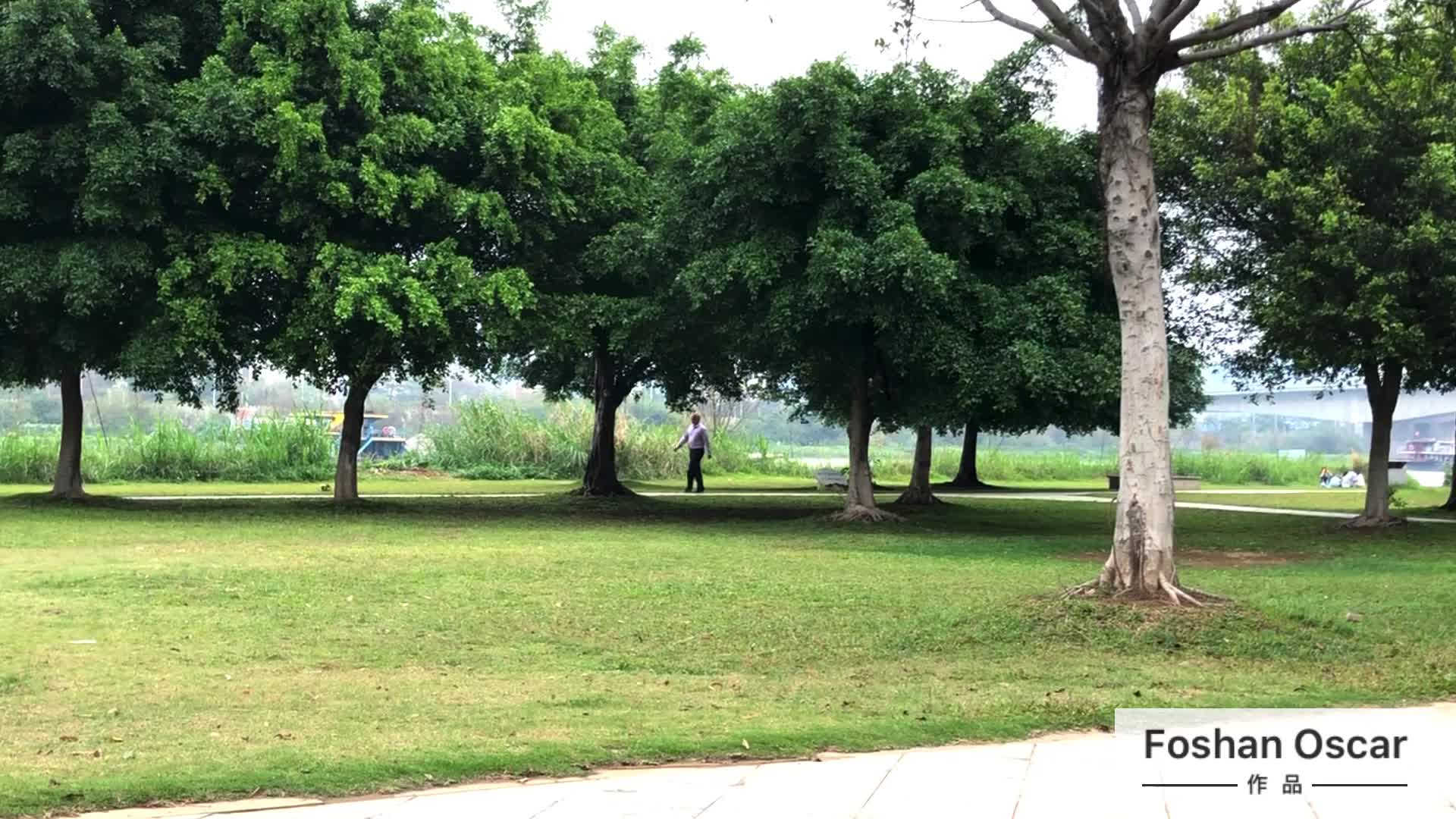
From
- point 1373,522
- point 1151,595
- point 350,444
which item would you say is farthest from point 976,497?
point 1151,595

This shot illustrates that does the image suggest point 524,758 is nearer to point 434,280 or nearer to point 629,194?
point 434,280

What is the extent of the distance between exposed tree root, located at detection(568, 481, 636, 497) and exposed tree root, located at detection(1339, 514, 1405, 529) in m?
13.8

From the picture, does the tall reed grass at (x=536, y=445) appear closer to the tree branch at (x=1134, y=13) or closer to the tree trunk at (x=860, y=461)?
the tree trunk at (x=860, y=461)

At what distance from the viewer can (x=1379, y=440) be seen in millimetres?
20109

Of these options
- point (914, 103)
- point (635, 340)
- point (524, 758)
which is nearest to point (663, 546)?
point (635, 340)

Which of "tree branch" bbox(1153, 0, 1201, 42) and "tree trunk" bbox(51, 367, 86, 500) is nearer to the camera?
"tree branch" bbox(1153, 0, 1201, 42)

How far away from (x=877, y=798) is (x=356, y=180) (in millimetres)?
16384

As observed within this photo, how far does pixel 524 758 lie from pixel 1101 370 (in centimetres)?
1307

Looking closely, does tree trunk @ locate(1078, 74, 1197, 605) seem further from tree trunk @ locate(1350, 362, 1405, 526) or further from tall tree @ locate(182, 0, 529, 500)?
tree trunk @ locate(1350, 362, 1405, 526)

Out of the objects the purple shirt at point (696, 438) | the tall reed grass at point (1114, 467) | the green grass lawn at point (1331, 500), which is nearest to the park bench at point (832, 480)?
the purple shirt at point (696, 438)

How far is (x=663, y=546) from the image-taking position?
16344mm

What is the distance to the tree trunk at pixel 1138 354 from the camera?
10.1 metres

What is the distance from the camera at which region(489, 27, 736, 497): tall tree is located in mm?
20672

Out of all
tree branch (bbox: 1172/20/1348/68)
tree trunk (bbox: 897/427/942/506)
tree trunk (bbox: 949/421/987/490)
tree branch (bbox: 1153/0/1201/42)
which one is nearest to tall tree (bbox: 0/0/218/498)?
tree trunk (bbox: 897/427/942/506)
